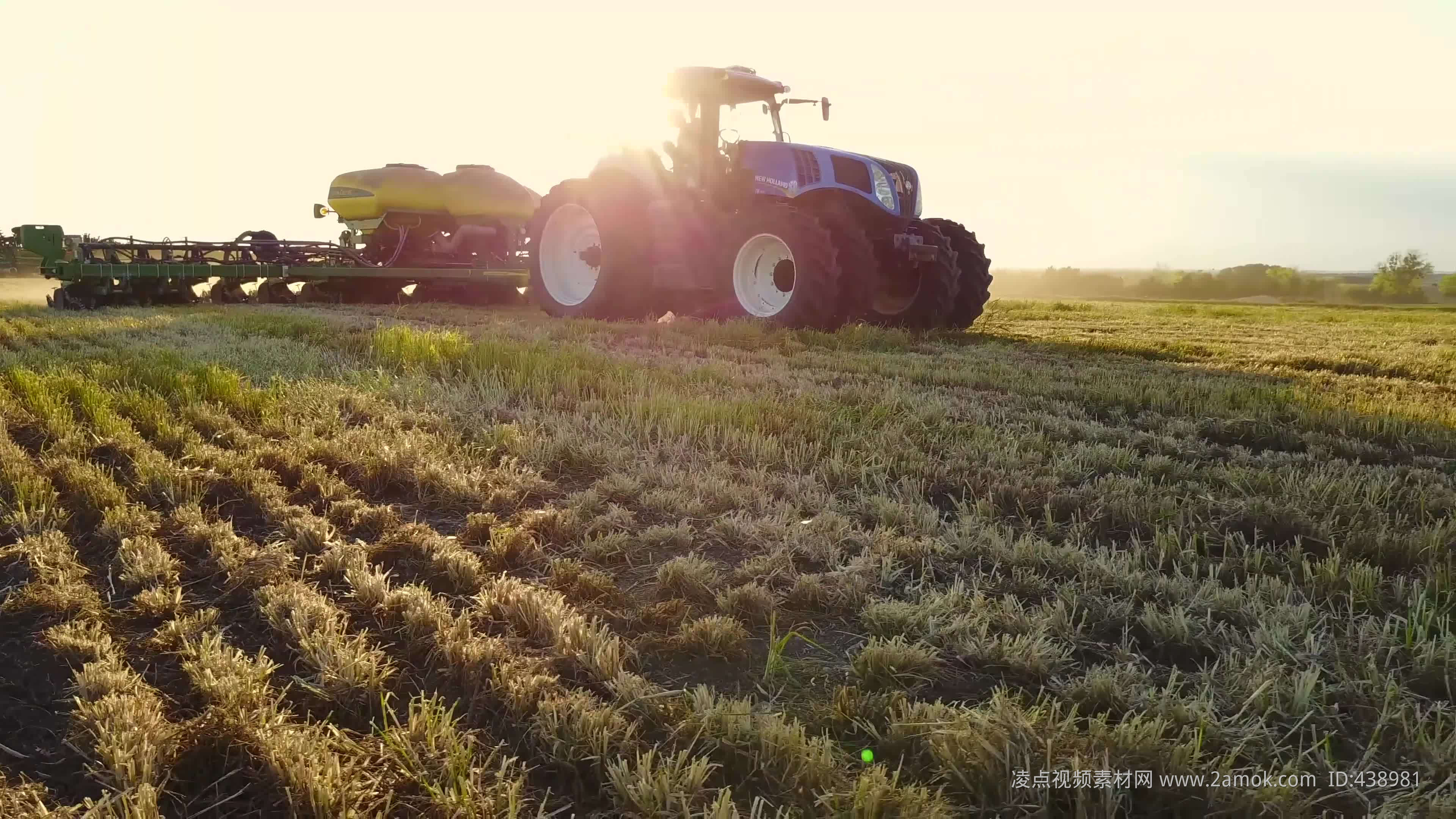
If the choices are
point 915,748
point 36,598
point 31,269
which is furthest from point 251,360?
point 31,269

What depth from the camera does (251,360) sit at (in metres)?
5.36

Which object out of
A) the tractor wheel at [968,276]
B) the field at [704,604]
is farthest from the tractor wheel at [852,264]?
the field at [704,604]

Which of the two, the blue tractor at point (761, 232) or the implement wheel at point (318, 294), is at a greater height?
the blue tractor at point (761, 232)

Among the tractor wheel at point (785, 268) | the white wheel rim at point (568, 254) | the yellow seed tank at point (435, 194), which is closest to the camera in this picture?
the tractor wheel at point (785, 268)

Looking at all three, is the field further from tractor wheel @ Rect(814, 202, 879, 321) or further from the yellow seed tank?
the yellow seed tank

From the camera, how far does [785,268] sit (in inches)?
341

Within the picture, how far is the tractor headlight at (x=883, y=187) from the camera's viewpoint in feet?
28.6

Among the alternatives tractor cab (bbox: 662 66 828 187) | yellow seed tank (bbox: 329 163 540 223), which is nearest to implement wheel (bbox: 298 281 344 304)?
yellow seed tank (bbox: 329 163 540 223)

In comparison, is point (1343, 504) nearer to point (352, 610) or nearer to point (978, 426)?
point (978, 426)

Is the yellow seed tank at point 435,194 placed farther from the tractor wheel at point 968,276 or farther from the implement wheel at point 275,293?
the tractor wheel at point 968,276

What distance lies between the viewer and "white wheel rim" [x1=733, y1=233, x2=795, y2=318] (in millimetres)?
8633

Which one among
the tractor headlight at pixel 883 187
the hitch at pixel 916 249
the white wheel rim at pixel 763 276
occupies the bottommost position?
the white wheel rim at pixel 763 276

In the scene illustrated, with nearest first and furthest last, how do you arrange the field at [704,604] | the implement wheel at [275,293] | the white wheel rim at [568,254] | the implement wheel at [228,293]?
the field at [704,604], the white wheel rim at [568,254], the implement wheel at [228,293], the implement wheel at [275,293]

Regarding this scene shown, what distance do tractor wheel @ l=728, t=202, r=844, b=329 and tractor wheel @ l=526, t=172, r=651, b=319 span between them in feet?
4.12
